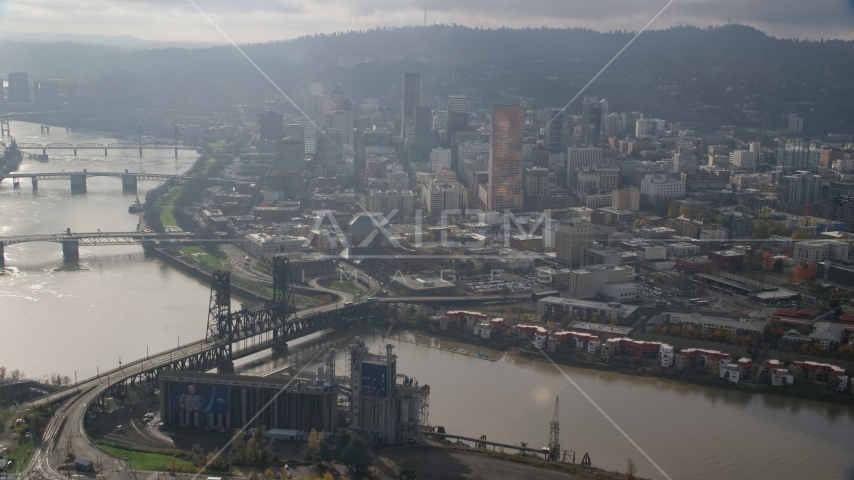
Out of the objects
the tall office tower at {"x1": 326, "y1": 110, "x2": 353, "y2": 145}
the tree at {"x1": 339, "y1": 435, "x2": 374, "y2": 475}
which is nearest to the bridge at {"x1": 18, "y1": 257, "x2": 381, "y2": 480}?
the tree at {"x1": 339, "y1": 435, "x2": 374, "y2": 475}

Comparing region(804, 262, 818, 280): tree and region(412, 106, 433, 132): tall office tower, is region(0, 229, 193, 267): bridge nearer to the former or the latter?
region(804, 262, 818, 280): tree

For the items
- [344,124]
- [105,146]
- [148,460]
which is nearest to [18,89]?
[105,146]

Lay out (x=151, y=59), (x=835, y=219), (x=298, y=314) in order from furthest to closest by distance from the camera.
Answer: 1. (x=151, y=59)
2. (x=835, y=219)
3. (x=298, y=314)

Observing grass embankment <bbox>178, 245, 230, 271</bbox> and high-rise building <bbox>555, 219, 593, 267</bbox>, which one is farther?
high-rise building <bbox>555, 219, 593, 267</bbox>

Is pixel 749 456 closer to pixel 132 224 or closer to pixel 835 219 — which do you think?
pixel 835 219

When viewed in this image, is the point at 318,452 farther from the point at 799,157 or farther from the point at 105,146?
the point at 105,146

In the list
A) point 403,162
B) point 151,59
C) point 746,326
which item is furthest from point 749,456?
point 151,59
